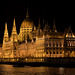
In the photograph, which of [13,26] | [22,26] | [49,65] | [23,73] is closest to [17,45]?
[13,26]

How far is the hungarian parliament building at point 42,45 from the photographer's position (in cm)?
12456

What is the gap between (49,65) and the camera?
106500 millimetres

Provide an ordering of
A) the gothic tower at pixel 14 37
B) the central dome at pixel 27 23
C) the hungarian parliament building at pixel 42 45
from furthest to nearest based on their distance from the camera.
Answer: the central dome at pixel 27 23, the gothic tower at pixel 14 37, the hungarian parliament building at pixel 42 45

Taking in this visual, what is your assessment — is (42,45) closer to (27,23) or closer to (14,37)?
(14,37)

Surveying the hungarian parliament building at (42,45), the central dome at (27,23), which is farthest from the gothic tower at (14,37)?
the central dome at (27,23)

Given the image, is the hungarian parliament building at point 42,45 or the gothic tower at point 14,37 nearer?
the hungarian parliament building at point 42,45

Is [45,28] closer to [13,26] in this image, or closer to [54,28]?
[54,28]

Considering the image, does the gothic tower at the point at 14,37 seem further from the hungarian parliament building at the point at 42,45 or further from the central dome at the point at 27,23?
the central dome at the point at 27,23

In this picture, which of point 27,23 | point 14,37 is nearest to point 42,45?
point 14,37

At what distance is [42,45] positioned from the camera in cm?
12688

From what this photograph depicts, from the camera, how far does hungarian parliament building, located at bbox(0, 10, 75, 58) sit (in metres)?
125

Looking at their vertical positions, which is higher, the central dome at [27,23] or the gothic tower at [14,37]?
the central dome at [27,23]

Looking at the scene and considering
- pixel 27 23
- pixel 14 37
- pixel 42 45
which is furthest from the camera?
pixel 27 23

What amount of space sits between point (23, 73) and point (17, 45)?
212 ft
